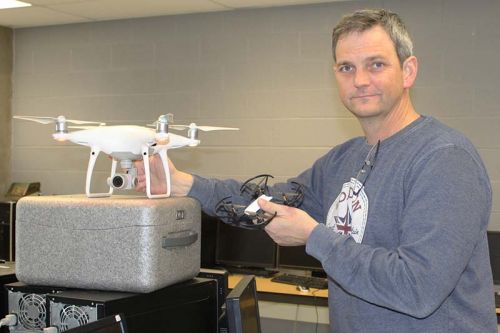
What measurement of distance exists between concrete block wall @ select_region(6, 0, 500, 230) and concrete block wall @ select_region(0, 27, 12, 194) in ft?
0.19

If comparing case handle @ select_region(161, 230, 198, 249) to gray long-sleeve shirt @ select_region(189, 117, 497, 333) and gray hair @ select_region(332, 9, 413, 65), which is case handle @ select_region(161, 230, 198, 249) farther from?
gray hair @ select_region(332, 9, 413, 65)

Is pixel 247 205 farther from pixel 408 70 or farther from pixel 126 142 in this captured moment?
pixel 408 70

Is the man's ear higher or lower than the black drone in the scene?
higher

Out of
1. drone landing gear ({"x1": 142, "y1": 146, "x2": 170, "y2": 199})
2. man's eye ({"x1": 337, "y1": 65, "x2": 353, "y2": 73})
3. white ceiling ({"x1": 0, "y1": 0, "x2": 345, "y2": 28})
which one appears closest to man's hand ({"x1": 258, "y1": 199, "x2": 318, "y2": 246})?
drone landing gear ({"x1": 142, "y1": 146, "x2": 170, "y2": 199})

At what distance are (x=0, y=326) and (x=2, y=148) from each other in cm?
375

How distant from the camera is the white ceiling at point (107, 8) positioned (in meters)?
3.82

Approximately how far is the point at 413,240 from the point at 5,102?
4.21 m

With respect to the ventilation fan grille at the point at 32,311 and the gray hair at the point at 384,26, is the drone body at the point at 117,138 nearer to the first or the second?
the ventilation fan grille at the point at 32,311

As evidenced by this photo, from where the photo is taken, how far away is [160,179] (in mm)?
1493

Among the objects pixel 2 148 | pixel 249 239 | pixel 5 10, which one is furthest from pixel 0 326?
pixel 2 148

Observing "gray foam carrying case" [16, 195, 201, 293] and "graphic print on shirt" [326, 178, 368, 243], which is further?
"graphic print on shirt" [326, 178, 368, 243]

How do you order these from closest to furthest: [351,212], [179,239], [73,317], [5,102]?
[73,317] → [179,239] → [351,212] → [5,102]

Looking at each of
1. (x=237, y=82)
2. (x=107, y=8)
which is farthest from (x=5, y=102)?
(x=237, y=82)

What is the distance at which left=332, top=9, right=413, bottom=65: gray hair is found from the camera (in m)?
1.36
